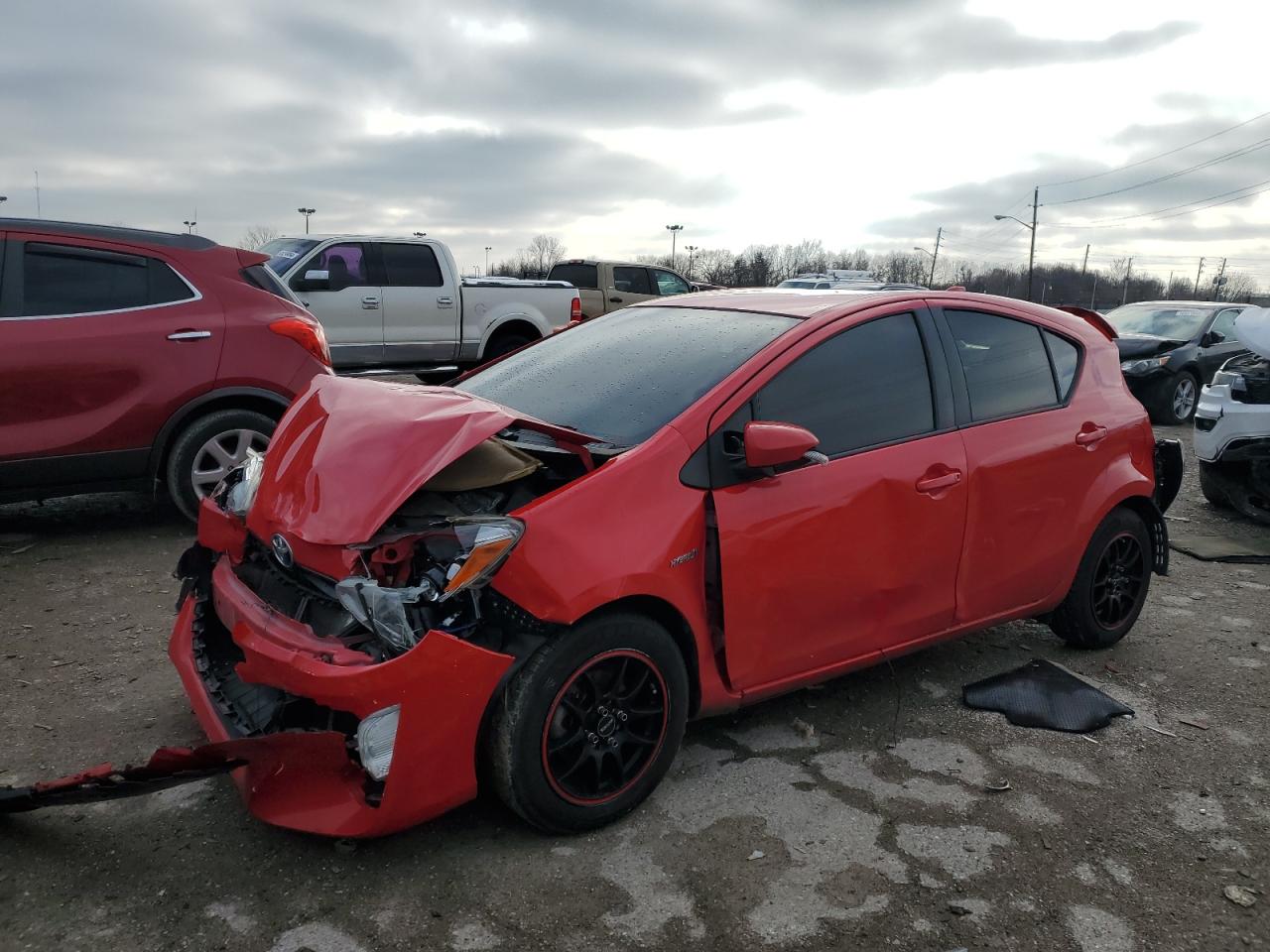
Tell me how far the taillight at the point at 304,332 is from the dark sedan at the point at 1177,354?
10.8 m

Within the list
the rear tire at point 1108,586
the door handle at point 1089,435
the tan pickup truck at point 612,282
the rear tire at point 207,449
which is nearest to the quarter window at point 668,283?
the tan pickup truck at point 612,282

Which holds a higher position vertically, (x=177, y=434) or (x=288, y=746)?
(x=177, y=434)

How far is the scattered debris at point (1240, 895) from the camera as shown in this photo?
279cm

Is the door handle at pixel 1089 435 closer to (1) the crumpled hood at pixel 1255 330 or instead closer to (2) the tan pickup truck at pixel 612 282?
(1) the crumpled hood at pixel 1255 330

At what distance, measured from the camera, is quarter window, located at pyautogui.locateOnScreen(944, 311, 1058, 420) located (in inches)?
155

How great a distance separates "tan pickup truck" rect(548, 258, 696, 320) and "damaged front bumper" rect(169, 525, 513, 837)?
1473 cm

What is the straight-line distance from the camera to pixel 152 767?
2615 mm

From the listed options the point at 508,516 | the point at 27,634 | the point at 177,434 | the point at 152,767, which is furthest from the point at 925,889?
the point at 177,434

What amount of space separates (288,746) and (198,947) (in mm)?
513

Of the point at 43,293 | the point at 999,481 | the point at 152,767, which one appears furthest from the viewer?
the point at 43,293

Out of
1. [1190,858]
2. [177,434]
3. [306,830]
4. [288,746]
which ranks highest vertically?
[177,434]

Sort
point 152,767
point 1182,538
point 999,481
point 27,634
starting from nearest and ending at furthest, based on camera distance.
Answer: point 152,767
point 999,481
point 27,634
point 1182,538

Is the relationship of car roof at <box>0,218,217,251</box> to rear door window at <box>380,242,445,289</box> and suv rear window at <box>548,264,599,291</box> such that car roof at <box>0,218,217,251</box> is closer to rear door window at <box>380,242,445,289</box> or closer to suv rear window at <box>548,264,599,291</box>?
rear door window at <box>380,242,445,289</box>

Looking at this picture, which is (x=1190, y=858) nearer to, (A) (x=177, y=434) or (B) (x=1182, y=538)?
(B) (x=1182, y=538)
